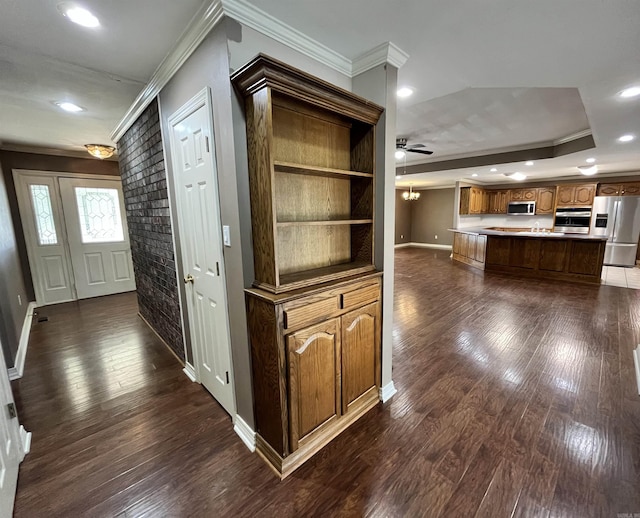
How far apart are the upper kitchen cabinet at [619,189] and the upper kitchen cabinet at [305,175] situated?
360 inches

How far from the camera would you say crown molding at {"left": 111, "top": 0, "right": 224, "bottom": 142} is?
1.43m

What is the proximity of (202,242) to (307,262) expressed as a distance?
77 centimetres

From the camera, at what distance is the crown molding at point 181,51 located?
143cm

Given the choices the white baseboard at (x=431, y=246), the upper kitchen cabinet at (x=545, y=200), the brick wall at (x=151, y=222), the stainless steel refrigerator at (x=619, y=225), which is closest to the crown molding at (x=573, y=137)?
the stainless steel refrigerator at (x=619, y=225)

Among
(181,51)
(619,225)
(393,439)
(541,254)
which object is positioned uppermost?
(181,51)

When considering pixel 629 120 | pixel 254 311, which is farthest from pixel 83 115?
pixel 629 120

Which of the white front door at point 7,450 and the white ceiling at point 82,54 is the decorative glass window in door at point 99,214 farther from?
the white front door at point 7,450

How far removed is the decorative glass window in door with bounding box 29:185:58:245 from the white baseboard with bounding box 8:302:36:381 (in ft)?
3.79

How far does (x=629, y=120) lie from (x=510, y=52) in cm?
242

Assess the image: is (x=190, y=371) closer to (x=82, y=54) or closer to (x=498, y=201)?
(x=82, y=54)

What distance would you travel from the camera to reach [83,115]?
9.88 ft

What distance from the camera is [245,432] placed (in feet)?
5.99

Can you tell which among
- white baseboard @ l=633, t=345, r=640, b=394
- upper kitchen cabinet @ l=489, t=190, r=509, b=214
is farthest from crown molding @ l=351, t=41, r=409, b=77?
upper kitchen cabinet @ l=489, t=190, r=509, b=214

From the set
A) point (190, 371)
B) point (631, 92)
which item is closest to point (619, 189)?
point (631, 92)
